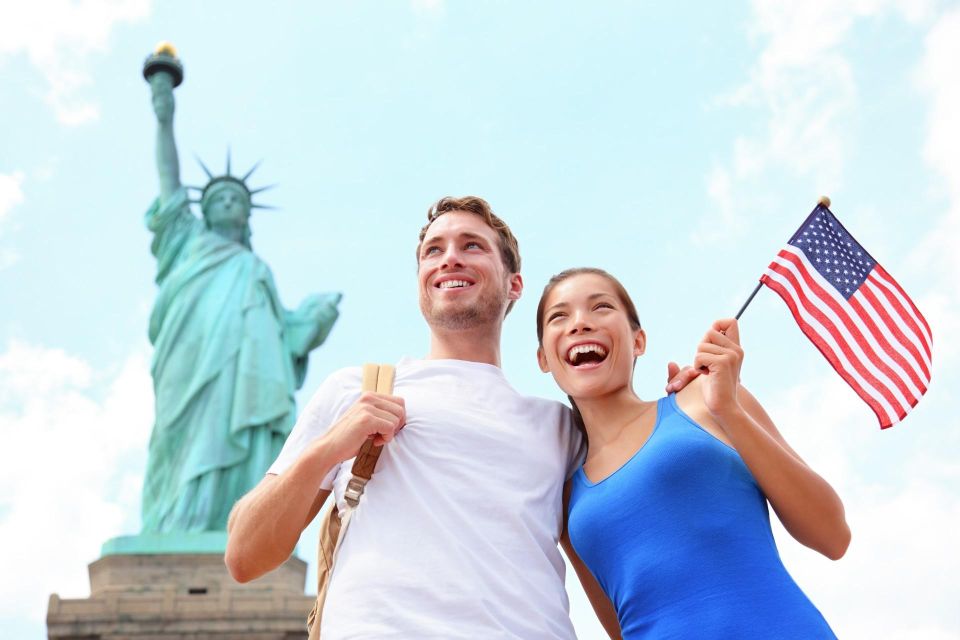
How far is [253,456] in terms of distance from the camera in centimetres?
1638

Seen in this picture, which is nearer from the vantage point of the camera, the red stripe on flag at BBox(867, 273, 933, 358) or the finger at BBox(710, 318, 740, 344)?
the finger at BBox(710, 318, 740, 344)

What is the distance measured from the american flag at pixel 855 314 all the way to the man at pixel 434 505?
Answer: 92cm

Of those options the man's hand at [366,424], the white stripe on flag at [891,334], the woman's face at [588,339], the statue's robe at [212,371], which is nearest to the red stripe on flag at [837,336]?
the white stripe on flag at [891,334]

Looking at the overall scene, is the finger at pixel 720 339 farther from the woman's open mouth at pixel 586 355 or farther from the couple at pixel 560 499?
the woman's open mouth at pixel 586 355

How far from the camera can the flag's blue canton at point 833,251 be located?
11.8ft

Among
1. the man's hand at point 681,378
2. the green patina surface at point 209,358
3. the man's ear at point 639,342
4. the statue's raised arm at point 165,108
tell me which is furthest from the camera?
the statue's raised arm at point 165,108

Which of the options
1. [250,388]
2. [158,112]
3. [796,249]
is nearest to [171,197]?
[158,112]

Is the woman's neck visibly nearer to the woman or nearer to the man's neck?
the woman

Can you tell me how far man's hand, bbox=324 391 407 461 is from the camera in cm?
267

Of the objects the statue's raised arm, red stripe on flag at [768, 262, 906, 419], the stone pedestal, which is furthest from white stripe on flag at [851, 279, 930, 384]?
the statue's raised arm

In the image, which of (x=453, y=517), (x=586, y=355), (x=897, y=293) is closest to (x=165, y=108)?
(x=897, y=293)

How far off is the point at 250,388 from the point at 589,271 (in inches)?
552

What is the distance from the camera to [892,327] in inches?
142

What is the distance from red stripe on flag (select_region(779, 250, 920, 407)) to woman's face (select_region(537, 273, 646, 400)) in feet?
2.43
